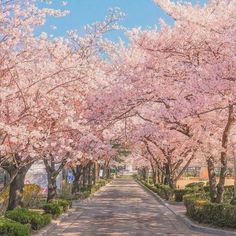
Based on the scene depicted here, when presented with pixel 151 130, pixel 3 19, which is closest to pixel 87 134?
pixel 3 19

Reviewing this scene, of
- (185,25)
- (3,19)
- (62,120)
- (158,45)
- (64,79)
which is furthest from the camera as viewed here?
(158,45)

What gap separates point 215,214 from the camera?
19.1 meters

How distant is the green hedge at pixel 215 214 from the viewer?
59.6 feet

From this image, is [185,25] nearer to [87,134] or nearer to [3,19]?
[87,134]

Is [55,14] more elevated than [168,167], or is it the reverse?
[55,14]

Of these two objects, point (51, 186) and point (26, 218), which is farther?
point (51, 186)

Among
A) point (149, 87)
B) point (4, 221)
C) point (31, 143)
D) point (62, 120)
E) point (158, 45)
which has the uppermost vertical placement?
point (158, 45)

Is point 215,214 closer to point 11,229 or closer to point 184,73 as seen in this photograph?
point 184,73

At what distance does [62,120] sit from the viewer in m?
15.8

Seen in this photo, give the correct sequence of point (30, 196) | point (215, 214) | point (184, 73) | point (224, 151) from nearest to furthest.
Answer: point (184, 73)
point (215, 214)
point (224, 151)
point (30, 196)

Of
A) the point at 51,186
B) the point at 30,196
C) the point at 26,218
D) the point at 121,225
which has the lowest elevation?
the point at 121,225

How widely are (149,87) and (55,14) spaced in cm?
687

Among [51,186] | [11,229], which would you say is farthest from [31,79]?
[51,186]

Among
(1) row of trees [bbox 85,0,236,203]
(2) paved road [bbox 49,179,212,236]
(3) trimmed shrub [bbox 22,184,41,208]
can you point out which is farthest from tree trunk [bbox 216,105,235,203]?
(3) trimmed shrub [bbox 22,184,41,208]
